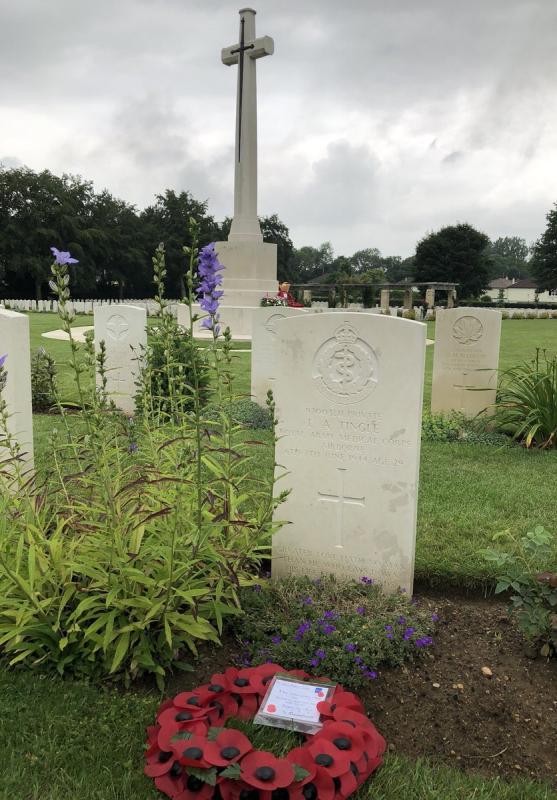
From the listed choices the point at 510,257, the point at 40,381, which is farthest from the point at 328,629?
the point at 510,257

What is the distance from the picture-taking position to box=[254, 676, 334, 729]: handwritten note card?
2.38 metres

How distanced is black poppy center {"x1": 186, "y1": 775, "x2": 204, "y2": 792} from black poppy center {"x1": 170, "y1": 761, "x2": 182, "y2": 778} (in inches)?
1.5

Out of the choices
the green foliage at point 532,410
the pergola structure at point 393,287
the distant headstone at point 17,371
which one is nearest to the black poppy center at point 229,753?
the distant headstone at point 17,371

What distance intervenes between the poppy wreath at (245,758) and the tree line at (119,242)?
3897cm

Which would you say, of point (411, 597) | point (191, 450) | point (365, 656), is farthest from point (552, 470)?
point (191, 450)

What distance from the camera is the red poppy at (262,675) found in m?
2.55

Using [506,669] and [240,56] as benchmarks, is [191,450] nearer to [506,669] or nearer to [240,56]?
[506,669]

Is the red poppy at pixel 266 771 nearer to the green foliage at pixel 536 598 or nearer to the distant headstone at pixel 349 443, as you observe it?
the green foliage at pixel 536 598

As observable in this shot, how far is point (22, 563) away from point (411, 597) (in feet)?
6.53

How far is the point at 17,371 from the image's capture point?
4199 millimetres

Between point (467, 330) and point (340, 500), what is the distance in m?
5.02

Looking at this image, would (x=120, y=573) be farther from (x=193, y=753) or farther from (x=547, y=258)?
(x=547, y=258)

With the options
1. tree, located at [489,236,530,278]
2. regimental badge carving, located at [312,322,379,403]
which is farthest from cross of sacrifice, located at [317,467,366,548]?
tree, located at [489,236,530,278]

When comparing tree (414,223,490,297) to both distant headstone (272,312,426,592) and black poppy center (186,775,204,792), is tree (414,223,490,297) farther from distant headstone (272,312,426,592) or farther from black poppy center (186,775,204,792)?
black poppy center (186,775,204,792)
